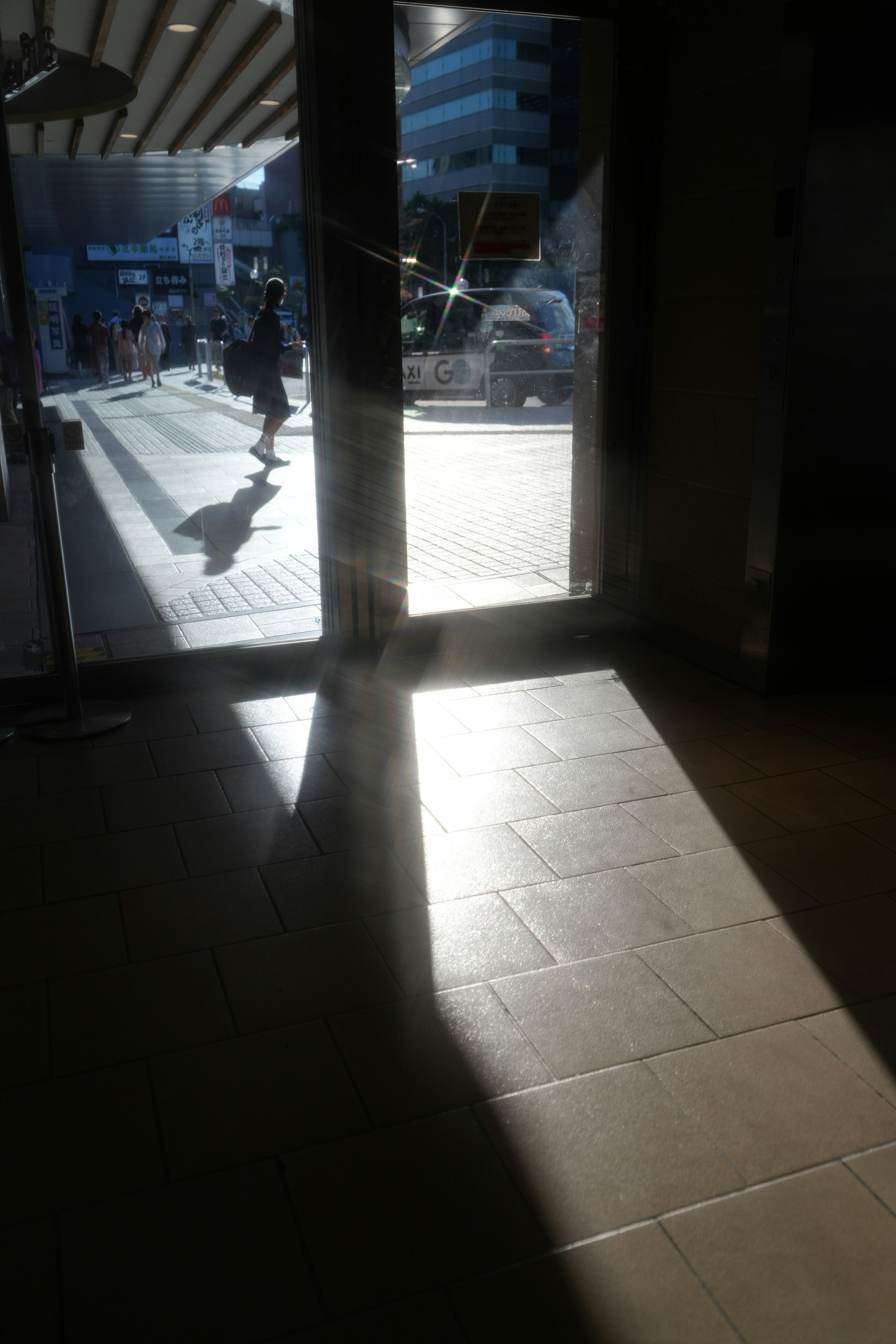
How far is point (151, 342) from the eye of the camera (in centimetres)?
378

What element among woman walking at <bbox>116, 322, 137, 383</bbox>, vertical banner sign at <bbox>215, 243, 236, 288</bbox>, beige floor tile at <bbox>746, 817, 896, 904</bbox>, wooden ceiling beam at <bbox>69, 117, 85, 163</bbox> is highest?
wooden ceiling beam at <bbox>69, 117, 85, 163</bbox>

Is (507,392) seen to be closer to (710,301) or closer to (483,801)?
(710,301)

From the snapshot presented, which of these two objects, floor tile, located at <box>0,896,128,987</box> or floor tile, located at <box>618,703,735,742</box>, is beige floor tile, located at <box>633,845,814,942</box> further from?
floor tile, located at <box>0,896,128,987</box>

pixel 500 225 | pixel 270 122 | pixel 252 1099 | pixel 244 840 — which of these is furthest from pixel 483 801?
pixel 270 122

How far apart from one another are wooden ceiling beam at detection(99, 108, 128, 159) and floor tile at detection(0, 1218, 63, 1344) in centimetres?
337

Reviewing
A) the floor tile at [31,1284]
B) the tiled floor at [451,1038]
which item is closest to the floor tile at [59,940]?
the tiled floor at [451,1038]

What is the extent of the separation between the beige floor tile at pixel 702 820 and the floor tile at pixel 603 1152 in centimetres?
95

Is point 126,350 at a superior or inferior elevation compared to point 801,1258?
superior

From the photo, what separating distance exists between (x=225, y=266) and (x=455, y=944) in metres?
2.72

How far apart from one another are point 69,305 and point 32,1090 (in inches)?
106

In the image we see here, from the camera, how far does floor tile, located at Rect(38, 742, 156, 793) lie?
3.19m

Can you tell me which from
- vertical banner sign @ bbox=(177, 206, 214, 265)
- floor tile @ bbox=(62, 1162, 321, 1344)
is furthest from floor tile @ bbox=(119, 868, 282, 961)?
vertical banner sign @ bbox=(177, 206, 214, 265)

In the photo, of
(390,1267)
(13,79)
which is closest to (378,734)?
(390,1267)

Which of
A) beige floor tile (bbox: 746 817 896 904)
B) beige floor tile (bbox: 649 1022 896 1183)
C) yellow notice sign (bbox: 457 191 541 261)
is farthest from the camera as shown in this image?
yellow notice sign (bbox: 457 191 541 261)
